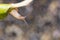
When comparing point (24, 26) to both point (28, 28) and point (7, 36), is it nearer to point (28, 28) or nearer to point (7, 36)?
point (28, 28)

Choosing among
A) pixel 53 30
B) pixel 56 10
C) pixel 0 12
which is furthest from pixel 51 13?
pixel 0 12

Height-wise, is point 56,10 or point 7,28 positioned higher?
point 56,10

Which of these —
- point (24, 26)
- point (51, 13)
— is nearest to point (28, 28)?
point (24, 26)

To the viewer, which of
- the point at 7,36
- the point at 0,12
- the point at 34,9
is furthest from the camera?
the point at 34,9

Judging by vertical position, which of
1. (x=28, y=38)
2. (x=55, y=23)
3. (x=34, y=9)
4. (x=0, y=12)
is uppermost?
(x=34, y=9)

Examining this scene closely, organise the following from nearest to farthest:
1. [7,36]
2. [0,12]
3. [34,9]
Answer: [0,12] < [7,36] < [34,9]

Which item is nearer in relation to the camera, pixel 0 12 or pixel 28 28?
pixel 0 12

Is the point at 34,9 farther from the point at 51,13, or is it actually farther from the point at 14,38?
the point at 14,38
